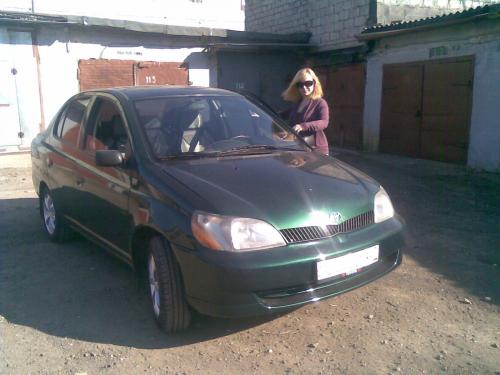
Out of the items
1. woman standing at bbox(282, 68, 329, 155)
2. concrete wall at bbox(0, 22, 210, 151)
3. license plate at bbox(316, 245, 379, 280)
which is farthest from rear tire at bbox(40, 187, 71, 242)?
concrete wall at bbox(0, 22, 210, 151)

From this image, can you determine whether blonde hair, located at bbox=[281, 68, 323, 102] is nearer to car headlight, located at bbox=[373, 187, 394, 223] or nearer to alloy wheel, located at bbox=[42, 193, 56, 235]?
car headlight, located at bbox=[373, 187, 394, 223]

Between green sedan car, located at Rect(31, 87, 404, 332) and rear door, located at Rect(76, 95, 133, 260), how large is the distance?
0.01 m

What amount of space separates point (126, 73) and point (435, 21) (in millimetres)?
7508

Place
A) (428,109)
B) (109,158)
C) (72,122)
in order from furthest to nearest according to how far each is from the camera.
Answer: (428,109), (72,122), (109,158)

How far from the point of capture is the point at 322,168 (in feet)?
12.1

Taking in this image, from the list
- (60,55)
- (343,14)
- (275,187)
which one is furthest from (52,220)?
(343,14)

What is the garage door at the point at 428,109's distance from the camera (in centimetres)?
980

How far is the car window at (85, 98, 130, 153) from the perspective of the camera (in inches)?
152

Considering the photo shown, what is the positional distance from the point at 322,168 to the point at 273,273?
3.85ft

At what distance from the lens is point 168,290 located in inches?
120

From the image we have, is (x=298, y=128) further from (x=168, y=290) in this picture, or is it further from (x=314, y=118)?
(x=168, y=290)

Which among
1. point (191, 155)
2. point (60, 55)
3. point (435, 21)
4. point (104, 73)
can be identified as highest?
point (435, 21)

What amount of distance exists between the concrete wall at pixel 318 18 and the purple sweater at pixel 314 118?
7985mm

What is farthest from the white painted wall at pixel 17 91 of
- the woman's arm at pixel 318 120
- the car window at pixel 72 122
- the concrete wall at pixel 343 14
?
the woman's arm at pixel 318 120
